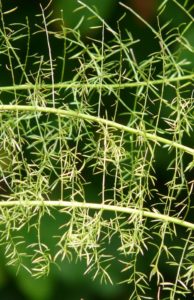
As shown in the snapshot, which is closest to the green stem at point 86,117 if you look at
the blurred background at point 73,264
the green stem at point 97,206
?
the green stem at point 97,206

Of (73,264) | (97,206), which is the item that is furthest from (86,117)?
(73,264)

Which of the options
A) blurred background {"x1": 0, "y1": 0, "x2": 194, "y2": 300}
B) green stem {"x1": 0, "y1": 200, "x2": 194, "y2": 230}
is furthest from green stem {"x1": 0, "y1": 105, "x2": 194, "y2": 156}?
blurred background {"x1": 0, "y1": 0, "x2": 194, "y2": 300}

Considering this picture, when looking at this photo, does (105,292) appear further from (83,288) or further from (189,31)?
(189,31)

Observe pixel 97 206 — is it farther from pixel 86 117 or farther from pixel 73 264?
pixel 73 264

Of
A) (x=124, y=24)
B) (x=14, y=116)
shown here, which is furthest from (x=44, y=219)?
(x=14, y=116)

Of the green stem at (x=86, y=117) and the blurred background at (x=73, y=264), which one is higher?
the green stem at (x=86, y=117)

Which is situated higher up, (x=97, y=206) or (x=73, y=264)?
(x=97, y=206)

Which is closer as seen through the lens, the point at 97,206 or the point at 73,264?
the point at 97,206

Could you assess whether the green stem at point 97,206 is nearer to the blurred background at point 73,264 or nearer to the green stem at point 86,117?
the green stem at point 86,117

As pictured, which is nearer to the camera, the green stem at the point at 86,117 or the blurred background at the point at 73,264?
the green stem at the point at 86,117
